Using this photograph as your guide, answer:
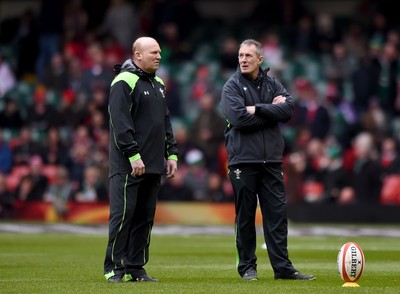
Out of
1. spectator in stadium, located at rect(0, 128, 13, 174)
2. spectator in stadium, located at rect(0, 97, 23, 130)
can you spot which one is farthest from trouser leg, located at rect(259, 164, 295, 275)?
spectator in stadium, located at rect(0, 97, 23, 130)

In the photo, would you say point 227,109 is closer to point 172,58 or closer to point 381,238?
point 381,238

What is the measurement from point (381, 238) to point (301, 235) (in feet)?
6.19

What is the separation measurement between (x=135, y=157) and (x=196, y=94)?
60.8ft

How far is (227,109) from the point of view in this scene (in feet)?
41.0

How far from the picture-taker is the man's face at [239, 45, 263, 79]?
12469mm

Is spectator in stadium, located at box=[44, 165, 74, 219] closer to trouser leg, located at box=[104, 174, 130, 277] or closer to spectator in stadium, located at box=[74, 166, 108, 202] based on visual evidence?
spectator in stadium, located at box=[74, 166, 108, 202]

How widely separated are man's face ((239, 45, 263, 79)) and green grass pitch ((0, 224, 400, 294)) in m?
2.27

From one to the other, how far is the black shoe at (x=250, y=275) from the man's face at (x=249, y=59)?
2.14 meters

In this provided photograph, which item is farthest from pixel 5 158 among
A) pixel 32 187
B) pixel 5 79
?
pixel 5 79

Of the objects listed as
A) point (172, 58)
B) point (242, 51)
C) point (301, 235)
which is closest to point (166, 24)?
point (172, 58)

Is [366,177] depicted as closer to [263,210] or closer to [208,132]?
[208,132]

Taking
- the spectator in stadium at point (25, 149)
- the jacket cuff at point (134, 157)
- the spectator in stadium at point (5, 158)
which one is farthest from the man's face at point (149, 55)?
the spectator in stadium at point (5, 158)

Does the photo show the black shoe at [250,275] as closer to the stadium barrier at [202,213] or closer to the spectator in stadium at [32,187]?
Result: the stadium barrier at [202,213]

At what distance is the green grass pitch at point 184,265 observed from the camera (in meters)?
11.5
